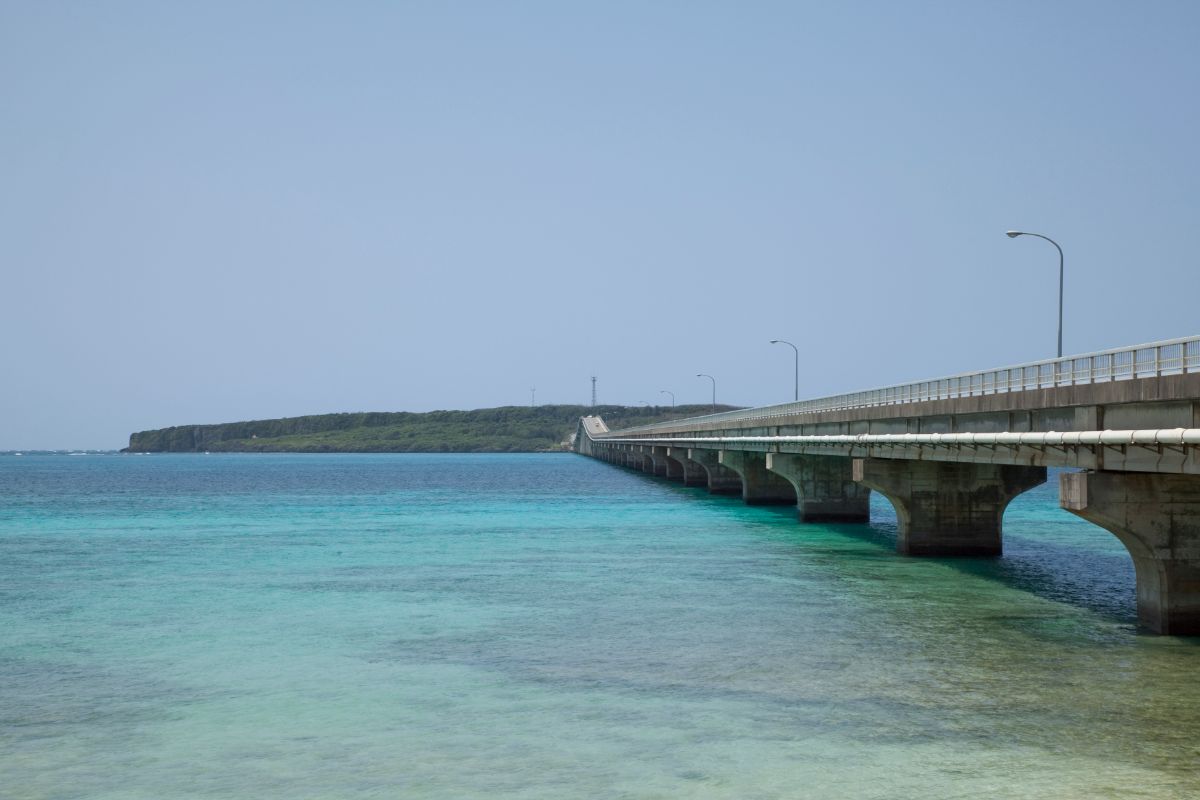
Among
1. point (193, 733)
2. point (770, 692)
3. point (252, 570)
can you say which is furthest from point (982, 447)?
point (252, 570)

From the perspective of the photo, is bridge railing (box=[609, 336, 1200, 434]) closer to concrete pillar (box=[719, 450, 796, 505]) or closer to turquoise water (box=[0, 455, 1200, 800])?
turquoise water (box=[0, 455, 1200, 800])

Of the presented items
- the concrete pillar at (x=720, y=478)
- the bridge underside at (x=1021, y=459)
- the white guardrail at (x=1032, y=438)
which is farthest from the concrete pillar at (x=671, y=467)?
the white guardrail at (x=1032, y=438)

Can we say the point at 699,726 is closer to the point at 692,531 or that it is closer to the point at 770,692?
the point at 770,692

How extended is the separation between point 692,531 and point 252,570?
22.5 metres

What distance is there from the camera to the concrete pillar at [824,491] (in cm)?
6122

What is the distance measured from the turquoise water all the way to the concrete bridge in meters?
1.54

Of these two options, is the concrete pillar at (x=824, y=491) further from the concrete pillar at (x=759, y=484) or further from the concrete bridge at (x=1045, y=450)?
the concrete pillar at (x=759, y=484)

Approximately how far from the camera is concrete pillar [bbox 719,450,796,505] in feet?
254

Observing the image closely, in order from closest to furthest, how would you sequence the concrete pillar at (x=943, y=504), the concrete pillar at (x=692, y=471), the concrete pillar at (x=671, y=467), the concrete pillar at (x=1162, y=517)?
the concrete pillar at (x=1162, y=517), the concrete pillar at (x=943, y=504), the concrete pillar at (x=692, y=471), the concrete pillar at (x=671, y=467)

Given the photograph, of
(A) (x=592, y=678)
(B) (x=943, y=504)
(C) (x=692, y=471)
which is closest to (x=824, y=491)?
(B) (x=943, y=504)

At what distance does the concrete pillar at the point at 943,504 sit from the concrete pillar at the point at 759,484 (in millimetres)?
34481

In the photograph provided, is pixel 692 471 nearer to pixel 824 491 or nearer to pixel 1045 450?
pixel 824 491

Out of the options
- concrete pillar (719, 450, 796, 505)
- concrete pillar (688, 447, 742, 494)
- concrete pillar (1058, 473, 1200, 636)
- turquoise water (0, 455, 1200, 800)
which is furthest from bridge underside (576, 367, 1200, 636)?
concrete pillar (688, 447, 742, 494)

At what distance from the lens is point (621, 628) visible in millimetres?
27625
